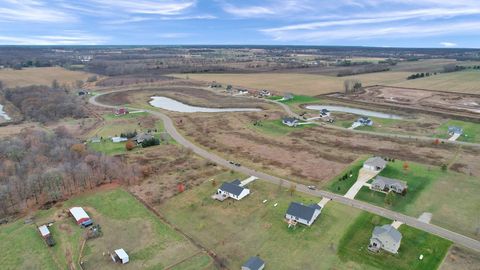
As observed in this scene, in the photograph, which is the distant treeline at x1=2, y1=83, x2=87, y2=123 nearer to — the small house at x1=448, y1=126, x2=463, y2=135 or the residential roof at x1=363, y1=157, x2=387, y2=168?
the residential roof at x1=363, y1=157, x2=387, y2=168

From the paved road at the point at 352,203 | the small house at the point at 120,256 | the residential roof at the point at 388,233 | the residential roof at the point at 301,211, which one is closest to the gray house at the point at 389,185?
the paved road at the point at 352,203

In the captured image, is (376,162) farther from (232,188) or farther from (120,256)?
(120,256)

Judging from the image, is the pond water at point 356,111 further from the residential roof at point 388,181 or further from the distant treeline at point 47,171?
the distant treeline at point 47,171

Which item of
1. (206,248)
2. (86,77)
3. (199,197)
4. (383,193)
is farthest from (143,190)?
(86,77)

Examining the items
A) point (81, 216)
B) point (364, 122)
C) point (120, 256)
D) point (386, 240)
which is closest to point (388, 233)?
point (386, 240)

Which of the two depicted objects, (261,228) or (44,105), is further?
(44,105)
